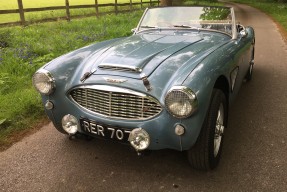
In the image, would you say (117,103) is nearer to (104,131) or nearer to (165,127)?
(104,131)

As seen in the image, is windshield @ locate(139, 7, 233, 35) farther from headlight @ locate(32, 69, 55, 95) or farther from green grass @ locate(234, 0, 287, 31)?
green grass @ locate(234, 0, 287, 31)

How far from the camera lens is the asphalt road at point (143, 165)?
2.81 m

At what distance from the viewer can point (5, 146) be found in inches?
142

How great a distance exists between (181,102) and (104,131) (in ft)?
2.53

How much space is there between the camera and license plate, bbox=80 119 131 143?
2.71 meters

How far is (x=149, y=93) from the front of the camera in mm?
2613

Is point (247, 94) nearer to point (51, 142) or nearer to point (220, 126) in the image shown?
point (220, 126)

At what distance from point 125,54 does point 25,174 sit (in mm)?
1567

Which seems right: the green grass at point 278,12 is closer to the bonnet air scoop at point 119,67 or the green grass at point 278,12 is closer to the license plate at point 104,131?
the bonnet air scoop at point 119,67

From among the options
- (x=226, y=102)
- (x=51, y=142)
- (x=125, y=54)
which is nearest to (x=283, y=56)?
(x=226, y=102)

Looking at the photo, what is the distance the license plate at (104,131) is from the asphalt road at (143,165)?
0.44m

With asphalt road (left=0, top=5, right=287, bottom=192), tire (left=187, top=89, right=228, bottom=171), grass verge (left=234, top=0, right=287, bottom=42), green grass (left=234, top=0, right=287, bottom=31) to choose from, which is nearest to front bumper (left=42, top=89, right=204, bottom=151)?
tire (left=187, top=89, right=228, bottom=171)

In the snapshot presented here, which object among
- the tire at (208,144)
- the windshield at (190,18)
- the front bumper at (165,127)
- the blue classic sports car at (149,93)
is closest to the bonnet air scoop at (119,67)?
the blue classic sports car at (149,93)

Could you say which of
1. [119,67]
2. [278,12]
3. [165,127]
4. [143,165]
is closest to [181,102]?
[165,127]
